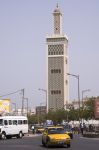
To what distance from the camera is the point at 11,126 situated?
52906 millimetres

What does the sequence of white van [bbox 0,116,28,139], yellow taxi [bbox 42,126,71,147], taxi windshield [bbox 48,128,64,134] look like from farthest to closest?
white van [bbox 0,116,28,139] → taxi windshield [bbox 48,128,64,134] → yellow taxi [bbox 42,126,71,147]

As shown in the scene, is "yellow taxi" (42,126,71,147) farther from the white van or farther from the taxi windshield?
the white van

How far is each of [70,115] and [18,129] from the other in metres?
85.8

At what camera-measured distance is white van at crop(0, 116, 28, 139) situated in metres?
52.2

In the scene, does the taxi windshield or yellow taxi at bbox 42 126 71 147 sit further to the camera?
the taxi windshield

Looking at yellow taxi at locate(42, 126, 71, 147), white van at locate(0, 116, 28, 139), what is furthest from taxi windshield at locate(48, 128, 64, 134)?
white van at locate(0, 116, 28, 139)

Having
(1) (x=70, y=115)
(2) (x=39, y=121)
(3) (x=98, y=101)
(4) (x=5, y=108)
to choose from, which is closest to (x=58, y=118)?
(1) (x=70, y=115)

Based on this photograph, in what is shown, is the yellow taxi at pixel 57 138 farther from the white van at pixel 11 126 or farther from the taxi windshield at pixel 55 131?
the white van at pixel 11 126

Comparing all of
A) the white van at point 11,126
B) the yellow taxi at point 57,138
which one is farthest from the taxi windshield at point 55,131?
the white van at point 11,126

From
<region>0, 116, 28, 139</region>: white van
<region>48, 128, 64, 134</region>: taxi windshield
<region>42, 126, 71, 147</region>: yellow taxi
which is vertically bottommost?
<region>42, 126, 71, 147</region>: yellow taxi

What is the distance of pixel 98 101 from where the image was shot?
58.8m

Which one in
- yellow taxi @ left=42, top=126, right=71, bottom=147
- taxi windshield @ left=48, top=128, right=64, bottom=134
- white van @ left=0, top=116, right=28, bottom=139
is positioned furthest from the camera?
white van @ left=0, top=116, right=28, bottom=139

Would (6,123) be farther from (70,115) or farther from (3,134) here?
(70,115)

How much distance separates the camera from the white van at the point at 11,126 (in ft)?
171
